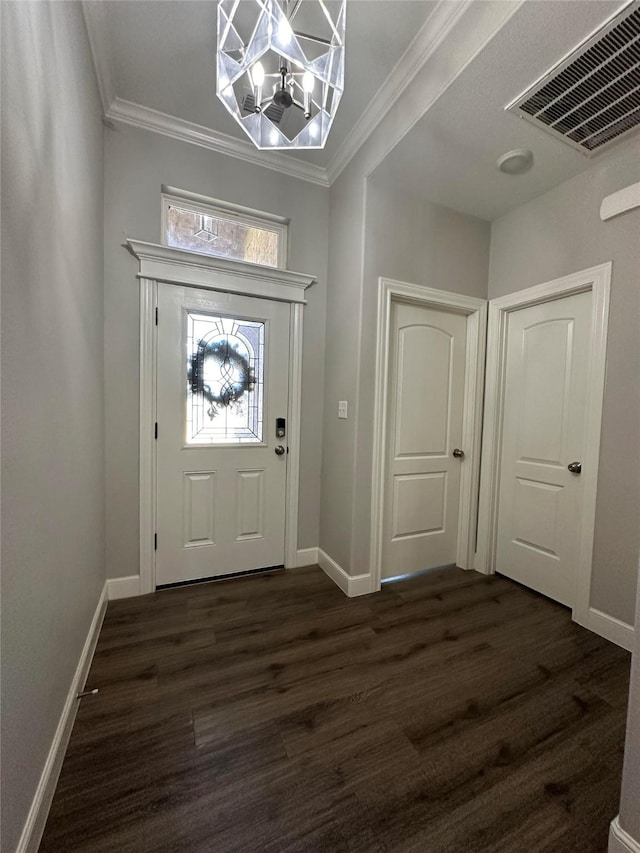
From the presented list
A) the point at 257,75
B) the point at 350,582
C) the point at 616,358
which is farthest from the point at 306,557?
the point at 257,75

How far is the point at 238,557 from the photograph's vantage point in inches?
94.8

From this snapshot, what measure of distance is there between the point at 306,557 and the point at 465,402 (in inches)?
70.2

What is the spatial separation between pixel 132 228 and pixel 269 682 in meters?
2.64

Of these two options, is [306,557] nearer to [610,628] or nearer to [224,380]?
[224,380]

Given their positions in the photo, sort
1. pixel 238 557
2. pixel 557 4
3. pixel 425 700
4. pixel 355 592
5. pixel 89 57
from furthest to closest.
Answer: pixel 238 557
pixel 355 592
pixel 89 57
pixel 425 700
pixel 557 4

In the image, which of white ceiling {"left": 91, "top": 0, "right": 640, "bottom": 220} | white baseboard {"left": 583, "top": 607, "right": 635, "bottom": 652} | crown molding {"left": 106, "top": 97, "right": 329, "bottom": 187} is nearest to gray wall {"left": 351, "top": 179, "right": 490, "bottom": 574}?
white ceiling {"left": 91, "top": 0, "right": 640, "bottom": 220}

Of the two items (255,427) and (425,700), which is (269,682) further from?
(255,427)

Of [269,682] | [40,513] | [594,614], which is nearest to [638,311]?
[594,614]

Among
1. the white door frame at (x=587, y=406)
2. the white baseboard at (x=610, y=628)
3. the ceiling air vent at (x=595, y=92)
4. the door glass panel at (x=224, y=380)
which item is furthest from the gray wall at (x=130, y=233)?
the white baseboard at (x=610, y=628)

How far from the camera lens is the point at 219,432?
2.32 meters

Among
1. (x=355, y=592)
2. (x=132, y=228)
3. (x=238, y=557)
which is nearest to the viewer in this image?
(x=132, y=228)

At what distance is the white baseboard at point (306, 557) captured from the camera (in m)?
2.58

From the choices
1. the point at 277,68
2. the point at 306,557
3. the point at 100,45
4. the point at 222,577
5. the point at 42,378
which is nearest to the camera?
the point at 42,378

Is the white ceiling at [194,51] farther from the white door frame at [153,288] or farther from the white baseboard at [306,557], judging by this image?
the white baseboard at [306,557]
